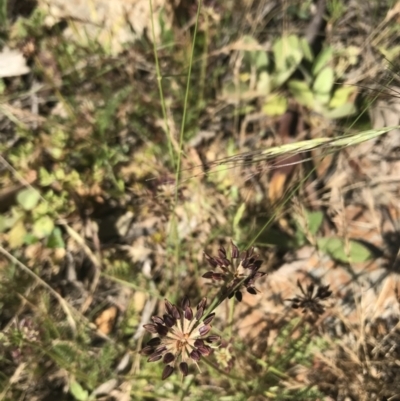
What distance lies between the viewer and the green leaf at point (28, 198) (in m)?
1.92

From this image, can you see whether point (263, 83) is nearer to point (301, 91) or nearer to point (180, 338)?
point (301, 91)

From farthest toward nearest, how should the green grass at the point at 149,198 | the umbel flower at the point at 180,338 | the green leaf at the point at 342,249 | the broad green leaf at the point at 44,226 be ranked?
the broad green leaf at the point at 44,226
the green leaf at the point at 342,249
the green grass at the point at 149,198
the umbel flower at the point at 180,338

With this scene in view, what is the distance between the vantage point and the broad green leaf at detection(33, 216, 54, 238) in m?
1.89

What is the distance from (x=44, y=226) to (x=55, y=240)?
0.24 feet

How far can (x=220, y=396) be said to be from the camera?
61.2 inches

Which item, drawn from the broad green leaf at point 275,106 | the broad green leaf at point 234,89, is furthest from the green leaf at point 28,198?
the broad green leaf at point 275,106

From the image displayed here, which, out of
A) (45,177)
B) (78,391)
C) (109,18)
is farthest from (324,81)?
(78,391)

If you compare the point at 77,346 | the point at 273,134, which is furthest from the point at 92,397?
the point at 273,134

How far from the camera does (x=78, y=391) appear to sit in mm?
1631

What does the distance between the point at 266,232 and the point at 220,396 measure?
2.02 ft

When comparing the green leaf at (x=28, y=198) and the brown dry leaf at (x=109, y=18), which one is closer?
the green leaf at (x=28, y=198)

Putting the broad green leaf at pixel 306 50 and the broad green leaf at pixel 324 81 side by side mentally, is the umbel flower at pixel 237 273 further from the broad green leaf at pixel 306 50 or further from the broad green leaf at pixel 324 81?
the broad green leaf at pixel 306 50

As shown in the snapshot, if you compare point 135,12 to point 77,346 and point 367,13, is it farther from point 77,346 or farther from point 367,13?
point 77,346

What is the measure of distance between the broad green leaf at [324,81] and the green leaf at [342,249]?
2.14ft
